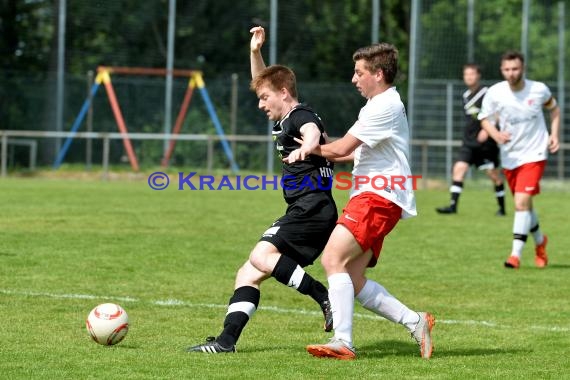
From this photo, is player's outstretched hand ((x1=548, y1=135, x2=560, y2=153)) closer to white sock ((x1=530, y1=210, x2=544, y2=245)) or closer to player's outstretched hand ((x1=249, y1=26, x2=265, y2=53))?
white sock ((x1=530, y1=210, x2=544, y2=245))

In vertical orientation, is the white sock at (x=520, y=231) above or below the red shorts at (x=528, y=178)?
below

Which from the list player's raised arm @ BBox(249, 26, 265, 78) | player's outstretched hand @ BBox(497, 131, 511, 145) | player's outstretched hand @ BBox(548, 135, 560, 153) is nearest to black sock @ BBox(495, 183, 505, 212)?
player's outstretched hand @ BBox(548, 135, 560, 153)

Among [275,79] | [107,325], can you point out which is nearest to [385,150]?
A: [275,79]

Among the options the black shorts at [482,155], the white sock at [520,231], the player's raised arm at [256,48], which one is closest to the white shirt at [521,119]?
the white sock at [520,231]

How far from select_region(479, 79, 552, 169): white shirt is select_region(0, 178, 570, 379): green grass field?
3.88 feet

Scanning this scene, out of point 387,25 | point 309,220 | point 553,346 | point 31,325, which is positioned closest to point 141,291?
point 31,325

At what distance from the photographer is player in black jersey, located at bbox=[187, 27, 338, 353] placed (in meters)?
7.07

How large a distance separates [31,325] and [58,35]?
23983 mm

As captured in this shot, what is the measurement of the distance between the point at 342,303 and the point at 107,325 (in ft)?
4.67

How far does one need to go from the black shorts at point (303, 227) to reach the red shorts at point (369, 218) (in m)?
0.23

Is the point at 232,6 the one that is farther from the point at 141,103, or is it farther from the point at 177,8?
the point at 141,103

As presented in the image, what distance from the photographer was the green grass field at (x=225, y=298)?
21.7 ft

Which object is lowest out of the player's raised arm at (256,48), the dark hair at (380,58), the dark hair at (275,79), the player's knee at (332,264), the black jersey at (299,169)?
the player's knee at (332,264)

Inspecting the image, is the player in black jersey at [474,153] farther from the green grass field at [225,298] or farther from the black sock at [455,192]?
the green grass field at [225,298]
